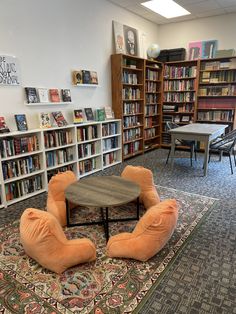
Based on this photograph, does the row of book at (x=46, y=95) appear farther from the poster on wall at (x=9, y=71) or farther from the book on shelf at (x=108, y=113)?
the book on shelf at (x=108, y=113)

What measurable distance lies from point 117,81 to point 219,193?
9.15ft

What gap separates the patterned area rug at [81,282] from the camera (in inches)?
62.0

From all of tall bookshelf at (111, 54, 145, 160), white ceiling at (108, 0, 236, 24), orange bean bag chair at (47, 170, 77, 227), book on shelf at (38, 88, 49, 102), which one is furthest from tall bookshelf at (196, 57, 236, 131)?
orange bean bag chair at (47, 170, 77, 227)

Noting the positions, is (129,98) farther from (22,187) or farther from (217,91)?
(22,187)

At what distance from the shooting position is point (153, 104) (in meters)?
5.93

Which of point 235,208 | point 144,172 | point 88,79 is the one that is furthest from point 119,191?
point 88,79

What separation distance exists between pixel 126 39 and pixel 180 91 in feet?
5.90

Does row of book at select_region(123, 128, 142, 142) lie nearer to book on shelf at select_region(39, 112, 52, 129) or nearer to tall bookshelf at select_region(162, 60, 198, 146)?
tall bookshelf at select_region(162, 60, 198, 146)

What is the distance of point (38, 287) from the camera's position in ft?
Answer: 5.65

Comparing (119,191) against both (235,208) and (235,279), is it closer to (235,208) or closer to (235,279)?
(235,279)

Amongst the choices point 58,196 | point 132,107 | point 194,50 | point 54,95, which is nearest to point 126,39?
point 132,107

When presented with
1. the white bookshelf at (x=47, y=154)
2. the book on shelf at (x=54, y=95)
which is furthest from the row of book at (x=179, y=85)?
the book on shelf at (x=54, y=95)

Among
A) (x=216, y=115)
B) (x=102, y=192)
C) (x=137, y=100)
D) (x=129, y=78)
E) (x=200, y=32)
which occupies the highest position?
(x=200, y=32)

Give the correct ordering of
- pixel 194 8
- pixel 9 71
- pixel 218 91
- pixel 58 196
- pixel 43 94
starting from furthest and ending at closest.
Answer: pixel 218 91 → pixel 194 8 → pixel 43 94 → pixel 9 71 → pixel 58 196
